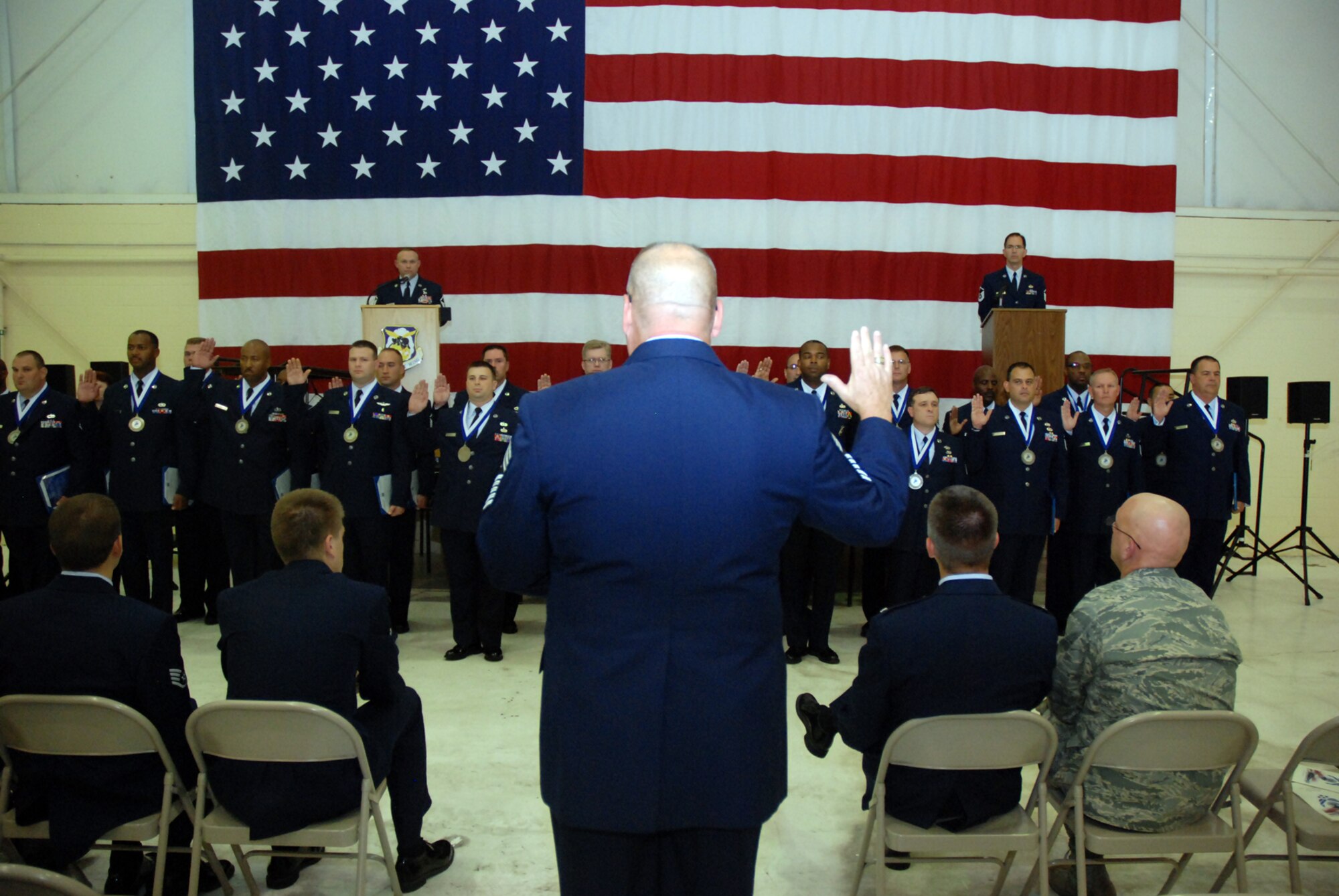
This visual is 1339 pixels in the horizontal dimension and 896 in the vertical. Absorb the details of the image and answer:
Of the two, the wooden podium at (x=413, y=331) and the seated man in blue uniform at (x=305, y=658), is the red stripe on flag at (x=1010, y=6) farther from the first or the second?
the seated man in blue uniform at (x=305, y=658)

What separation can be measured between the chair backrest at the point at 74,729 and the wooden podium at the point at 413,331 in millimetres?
4356

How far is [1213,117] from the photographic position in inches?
341

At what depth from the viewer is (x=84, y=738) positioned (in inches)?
84.1

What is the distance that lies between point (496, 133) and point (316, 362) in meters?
2.42

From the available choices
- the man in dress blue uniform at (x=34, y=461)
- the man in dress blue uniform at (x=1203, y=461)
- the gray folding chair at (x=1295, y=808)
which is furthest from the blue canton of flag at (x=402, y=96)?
the gray folding chair at (x=1295, y=808)

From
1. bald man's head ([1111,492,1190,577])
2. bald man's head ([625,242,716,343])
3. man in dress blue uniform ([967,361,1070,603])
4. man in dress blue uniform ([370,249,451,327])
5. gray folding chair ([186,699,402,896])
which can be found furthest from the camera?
man in dress blue uniform ([370,249,451,327])

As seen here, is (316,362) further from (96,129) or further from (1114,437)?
(1114,437)

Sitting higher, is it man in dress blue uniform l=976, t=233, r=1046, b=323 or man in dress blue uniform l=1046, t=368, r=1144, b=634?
man in dress blue uniform l=976, t=233, r=1046, b=323

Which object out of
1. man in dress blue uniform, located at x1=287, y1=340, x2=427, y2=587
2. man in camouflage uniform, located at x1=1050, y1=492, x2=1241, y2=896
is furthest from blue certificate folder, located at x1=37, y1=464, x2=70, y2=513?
man in camouflage uniform, located at x1=1050, y1=492, x2=1241, y2=896

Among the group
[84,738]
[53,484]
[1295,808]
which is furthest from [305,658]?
[53,484]

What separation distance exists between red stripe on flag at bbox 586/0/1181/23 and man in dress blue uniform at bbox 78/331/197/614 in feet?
15.4

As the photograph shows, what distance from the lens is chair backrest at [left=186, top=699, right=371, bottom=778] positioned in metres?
2.06

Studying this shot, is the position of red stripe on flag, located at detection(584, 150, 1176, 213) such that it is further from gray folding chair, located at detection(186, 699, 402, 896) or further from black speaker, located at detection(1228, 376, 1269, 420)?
gray folding chair, located at detection(186, 699, 402, 896)

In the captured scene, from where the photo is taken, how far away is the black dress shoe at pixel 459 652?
494 cm
